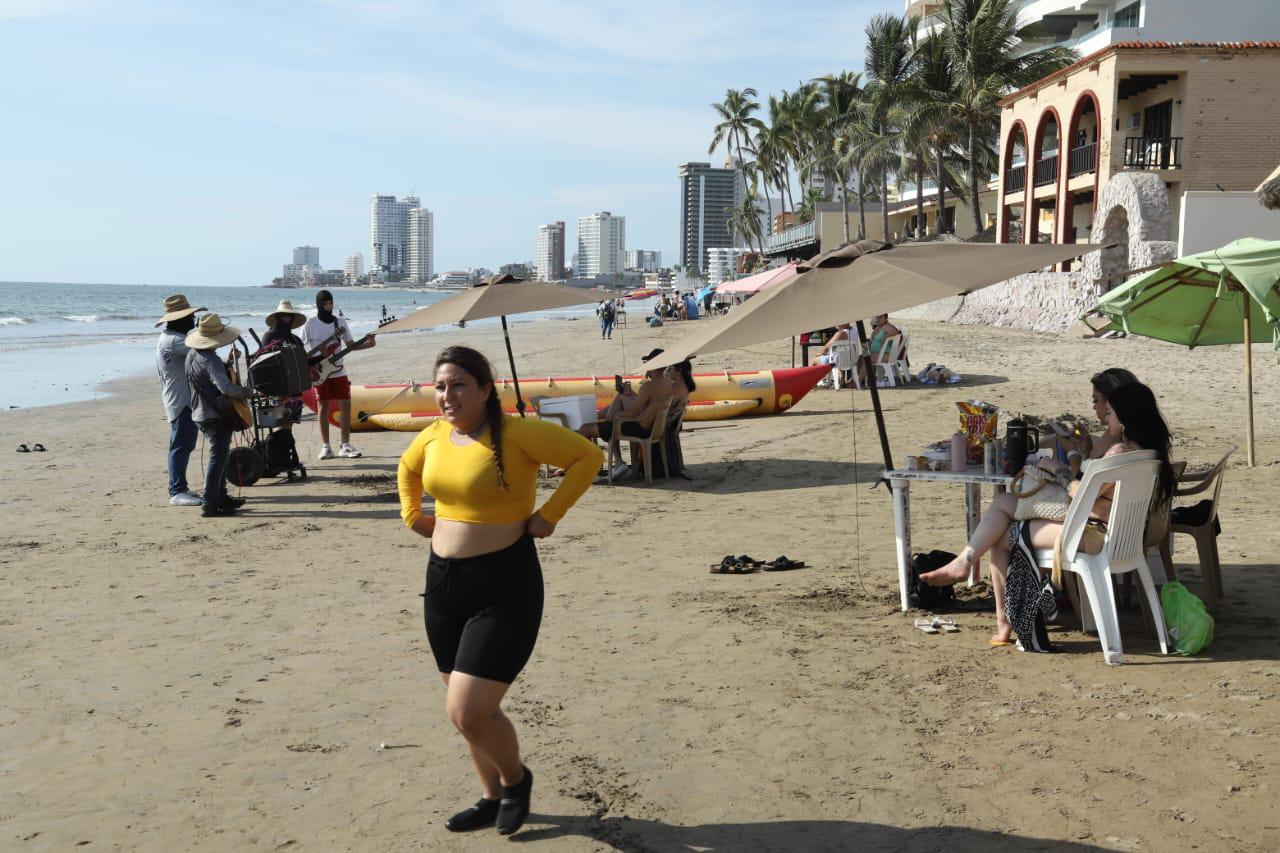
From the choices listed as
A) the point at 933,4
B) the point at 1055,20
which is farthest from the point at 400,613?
the point at 933,4

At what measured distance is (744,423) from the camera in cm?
1397

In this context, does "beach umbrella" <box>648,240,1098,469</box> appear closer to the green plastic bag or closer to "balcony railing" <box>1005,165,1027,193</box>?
the green plastic bag

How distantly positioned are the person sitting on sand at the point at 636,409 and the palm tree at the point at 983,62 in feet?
103

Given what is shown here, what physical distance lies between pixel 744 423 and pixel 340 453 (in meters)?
4.86

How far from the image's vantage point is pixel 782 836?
3.55m

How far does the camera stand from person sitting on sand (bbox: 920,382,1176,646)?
16.1 feet

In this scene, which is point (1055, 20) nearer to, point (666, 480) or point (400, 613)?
point (666, 480)

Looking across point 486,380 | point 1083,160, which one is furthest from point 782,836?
point 1083,160

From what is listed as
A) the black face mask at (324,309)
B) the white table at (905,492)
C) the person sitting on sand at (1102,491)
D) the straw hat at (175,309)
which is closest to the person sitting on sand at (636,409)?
the black face mask at (324,309)

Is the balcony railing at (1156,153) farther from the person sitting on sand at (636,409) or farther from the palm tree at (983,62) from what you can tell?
the person sitting on sand at (636,409)

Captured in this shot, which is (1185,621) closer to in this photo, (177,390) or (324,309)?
(177,390)

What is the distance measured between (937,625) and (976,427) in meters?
1.03

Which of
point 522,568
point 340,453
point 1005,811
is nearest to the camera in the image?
point 522,568

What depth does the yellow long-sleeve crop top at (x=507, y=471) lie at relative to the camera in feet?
11.0
